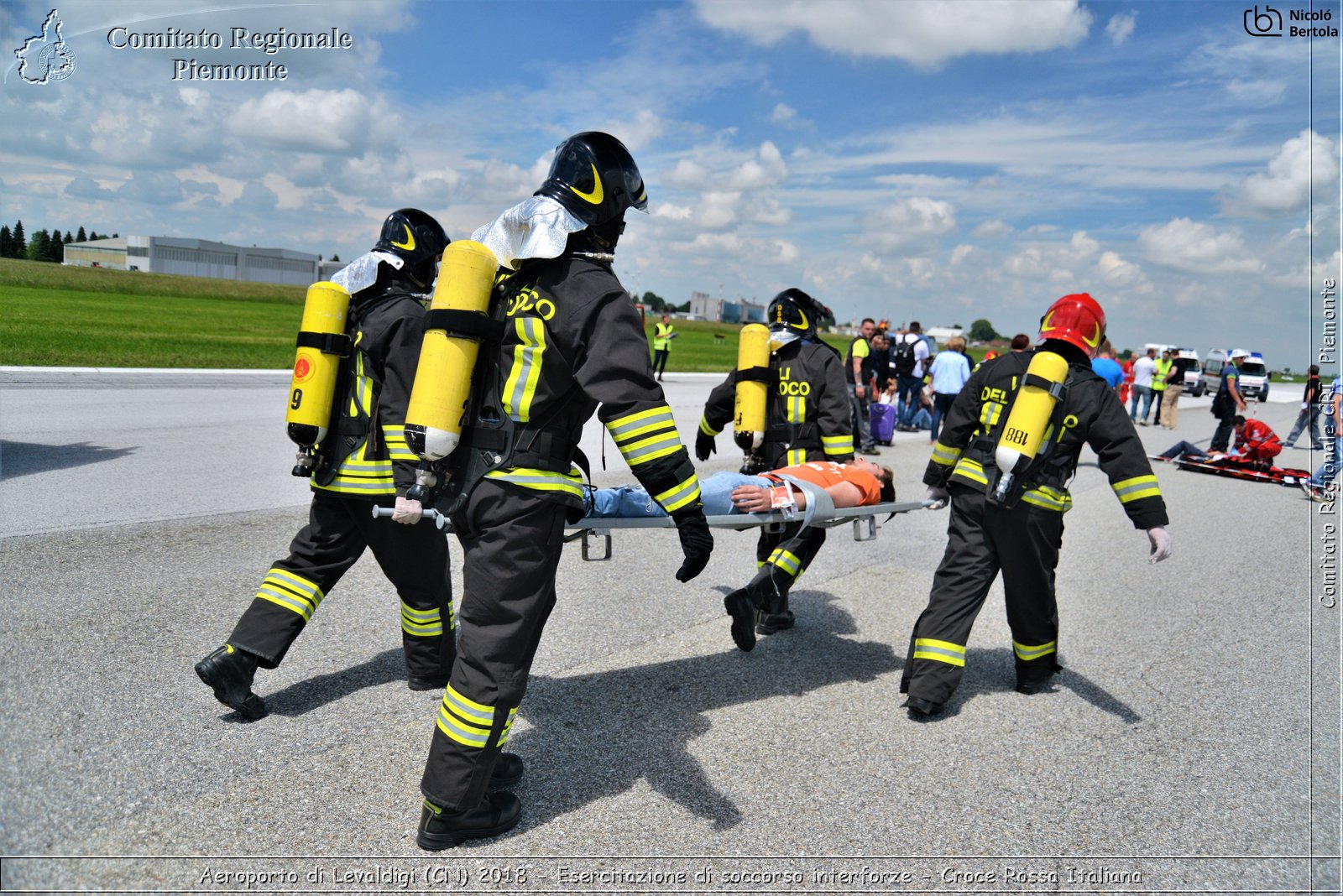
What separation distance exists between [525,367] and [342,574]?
1.68 m

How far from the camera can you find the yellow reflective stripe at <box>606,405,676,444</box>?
9.51ft

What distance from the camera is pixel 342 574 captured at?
4.04 m

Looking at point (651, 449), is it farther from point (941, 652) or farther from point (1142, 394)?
point (1142, 394)

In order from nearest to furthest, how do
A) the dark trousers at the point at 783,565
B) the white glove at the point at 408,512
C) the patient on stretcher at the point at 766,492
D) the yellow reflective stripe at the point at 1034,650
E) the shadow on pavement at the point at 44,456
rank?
the white glove at the point at 408,512 → the patient on stretcher at the point at 766,492 → the yellow reflective stripe at the point at 1034,650 → the dark trousers at the point at 783,565 → the shadow on pavement at the point at 44,456

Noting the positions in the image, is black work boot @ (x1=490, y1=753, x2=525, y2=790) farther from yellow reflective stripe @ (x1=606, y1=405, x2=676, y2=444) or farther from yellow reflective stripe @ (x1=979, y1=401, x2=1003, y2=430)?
yellow reflective stripe @ (x1=979, y1=401, x2=1003, y2=430)

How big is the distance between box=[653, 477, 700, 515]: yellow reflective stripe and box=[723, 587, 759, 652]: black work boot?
6.13ft

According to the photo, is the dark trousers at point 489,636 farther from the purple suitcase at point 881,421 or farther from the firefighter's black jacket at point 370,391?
the purple suitcase at point 881,421

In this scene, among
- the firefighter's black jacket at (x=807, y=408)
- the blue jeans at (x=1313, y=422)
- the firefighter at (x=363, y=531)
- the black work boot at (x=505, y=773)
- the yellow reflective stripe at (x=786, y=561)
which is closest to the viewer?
the black work boot at (x=505, y=773)

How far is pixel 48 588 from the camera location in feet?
16.4

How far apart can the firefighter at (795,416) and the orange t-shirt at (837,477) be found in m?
0.28

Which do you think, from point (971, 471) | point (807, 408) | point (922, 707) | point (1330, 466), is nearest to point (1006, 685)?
point (922, 707)

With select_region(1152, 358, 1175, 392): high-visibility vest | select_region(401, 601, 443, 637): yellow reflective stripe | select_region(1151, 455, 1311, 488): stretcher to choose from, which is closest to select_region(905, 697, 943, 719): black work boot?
select_region(401, 601, 443, 637): yellow reflective stripe

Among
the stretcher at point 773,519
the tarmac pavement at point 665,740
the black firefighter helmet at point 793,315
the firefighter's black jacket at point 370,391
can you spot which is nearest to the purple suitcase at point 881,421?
the tarmac pavement at point 665,740

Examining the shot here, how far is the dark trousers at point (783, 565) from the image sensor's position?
4.91 metres
